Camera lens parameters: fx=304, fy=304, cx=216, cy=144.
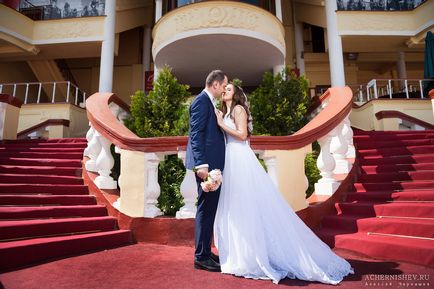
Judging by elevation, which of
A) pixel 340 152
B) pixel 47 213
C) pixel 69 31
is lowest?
pixel 47 213

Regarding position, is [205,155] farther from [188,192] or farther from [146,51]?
[146,51]

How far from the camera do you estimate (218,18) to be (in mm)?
8984

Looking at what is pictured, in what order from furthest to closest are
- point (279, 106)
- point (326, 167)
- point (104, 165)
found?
point (279, 106) → point (104, 165) → point (326, 167)

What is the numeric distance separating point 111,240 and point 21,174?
2.58 metres

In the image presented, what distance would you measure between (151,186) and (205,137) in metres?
1.44

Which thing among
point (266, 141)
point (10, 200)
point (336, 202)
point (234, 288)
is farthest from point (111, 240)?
point (336, 202)

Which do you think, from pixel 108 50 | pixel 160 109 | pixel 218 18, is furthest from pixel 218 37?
pixel 108 50

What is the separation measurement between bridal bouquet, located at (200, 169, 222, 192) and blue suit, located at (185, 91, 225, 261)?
144mm

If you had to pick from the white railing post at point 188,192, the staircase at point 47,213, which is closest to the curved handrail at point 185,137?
the white railing post at point 188,192

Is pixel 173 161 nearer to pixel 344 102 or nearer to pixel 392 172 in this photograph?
pixel 344 102

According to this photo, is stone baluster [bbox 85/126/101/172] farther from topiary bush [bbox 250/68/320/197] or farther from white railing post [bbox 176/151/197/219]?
topiary bush [bbox 250/68/320/197]

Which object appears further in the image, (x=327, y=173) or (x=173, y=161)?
(x=173, y=161)

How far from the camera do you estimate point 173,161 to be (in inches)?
216

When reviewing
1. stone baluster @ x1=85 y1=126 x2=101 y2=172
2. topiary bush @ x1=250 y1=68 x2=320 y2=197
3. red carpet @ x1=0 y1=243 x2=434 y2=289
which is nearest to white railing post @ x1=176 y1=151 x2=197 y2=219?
red carpet @ x1=0 y1=243 x2=434 y2=289
